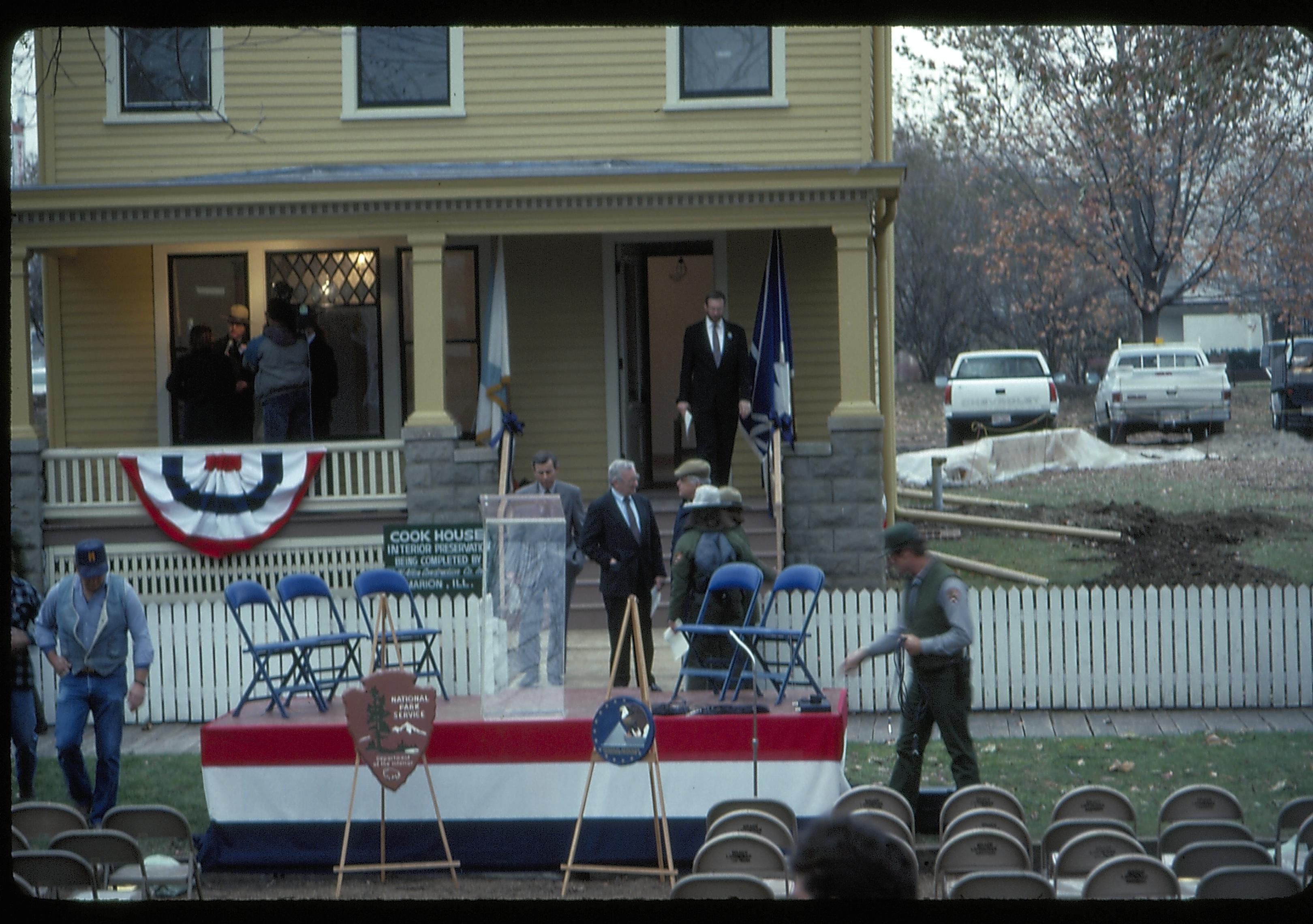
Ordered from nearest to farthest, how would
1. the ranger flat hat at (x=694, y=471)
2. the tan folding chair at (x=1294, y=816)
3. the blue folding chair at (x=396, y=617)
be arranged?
the tan folding chair at (x=1294, y=816)
the blue folding chair at (x=396, y=617)
the ranger flat hat at (x=694, y=471)

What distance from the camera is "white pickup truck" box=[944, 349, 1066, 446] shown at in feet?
86.2

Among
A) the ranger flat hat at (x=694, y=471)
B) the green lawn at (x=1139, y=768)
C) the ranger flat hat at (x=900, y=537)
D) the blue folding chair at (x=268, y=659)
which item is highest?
the ranger flat hat at (x=694, y=471)

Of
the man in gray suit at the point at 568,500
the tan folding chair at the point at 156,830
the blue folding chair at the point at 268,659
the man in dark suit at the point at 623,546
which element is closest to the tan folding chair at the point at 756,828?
the tan folding chair at the point at 156,830

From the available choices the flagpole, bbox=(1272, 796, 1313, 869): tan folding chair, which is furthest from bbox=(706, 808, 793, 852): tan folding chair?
the flagpole

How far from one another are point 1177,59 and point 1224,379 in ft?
42.3

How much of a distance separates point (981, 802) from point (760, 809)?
3.59 feet

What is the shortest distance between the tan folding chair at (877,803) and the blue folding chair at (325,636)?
372 cm

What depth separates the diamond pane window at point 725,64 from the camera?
16.0 meters

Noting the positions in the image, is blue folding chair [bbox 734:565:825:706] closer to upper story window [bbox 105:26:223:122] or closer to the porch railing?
the porch railing

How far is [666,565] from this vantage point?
14641mm

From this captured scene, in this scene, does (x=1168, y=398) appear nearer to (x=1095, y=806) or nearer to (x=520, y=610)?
(x=520, y=610)

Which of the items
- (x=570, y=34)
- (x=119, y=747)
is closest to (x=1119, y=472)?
(x=570, y=34)

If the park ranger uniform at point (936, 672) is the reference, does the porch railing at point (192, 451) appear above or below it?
above

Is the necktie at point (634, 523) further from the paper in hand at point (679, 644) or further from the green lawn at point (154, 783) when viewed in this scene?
the green lawn at point (154, 783)
